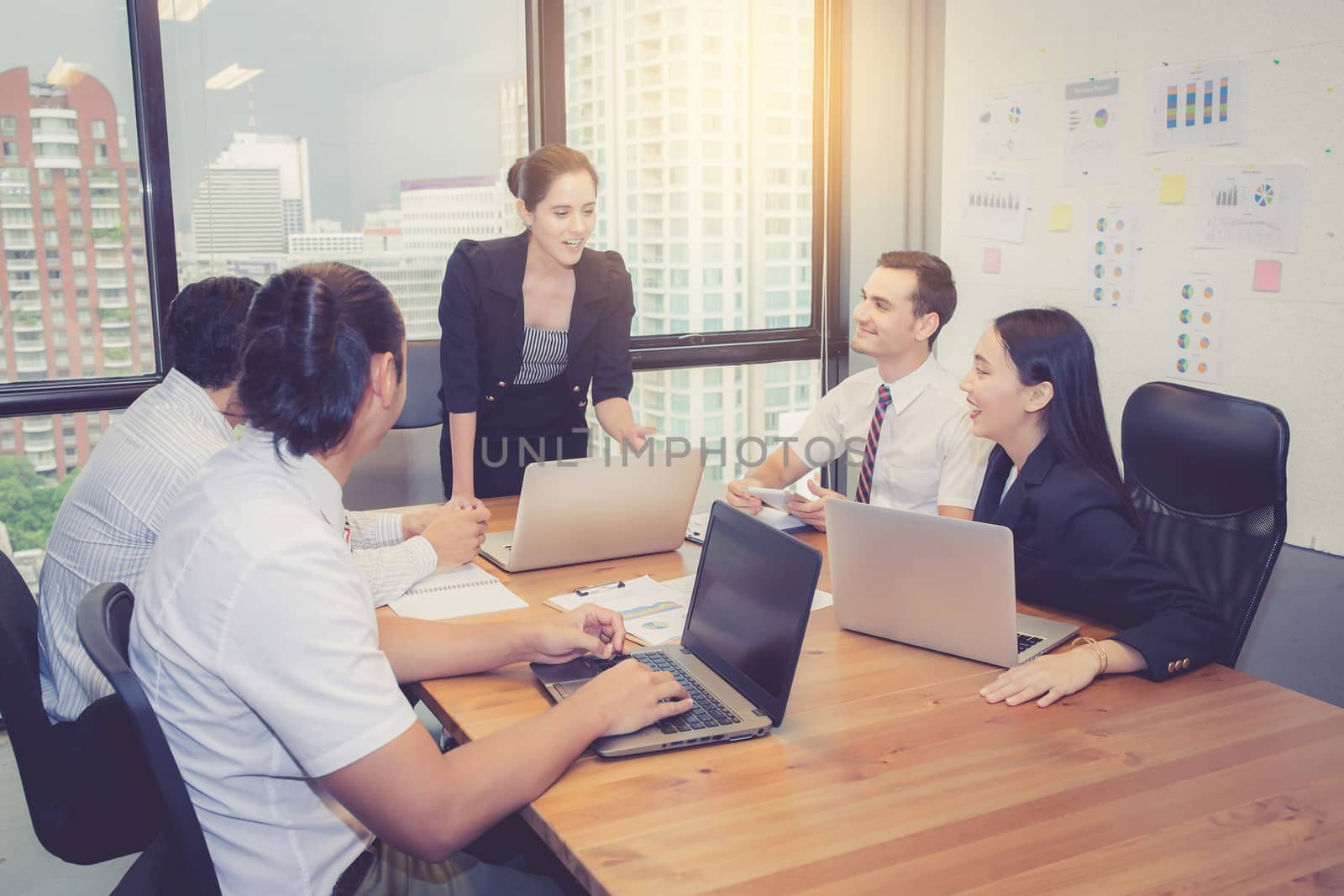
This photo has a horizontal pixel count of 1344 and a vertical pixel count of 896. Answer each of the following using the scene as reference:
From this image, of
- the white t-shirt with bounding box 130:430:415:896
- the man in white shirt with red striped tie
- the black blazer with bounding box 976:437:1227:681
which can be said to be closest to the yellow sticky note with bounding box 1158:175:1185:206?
the man in white shirt with red striped tie

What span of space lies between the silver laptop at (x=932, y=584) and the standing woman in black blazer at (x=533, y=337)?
3.24 ft

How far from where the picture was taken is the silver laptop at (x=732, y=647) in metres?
1.28

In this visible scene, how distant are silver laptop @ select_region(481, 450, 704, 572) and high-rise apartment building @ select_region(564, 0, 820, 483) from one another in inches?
81.3

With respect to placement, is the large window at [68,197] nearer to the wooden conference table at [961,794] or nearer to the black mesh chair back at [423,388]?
the black mesh chair back at [423,388]

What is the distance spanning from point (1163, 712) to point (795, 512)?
3.14 ft

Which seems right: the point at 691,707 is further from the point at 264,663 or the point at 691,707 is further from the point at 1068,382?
the point at 1068,382

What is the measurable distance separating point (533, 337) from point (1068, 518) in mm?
1440

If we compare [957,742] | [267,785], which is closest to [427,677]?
[267,785]

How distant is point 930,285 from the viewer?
255 centimetres

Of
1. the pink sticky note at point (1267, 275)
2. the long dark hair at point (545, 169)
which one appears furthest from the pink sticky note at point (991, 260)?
the long dark hair at point (545, 169)

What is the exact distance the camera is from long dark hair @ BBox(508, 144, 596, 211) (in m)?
2.54

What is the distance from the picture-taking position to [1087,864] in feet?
3.35

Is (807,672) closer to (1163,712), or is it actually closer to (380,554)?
(1163,712)

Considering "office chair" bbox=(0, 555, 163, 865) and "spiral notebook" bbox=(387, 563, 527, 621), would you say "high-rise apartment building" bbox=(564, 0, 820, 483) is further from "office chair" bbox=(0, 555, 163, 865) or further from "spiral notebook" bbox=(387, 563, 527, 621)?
"office chair" bbox=(0, 555, 163, 865)
